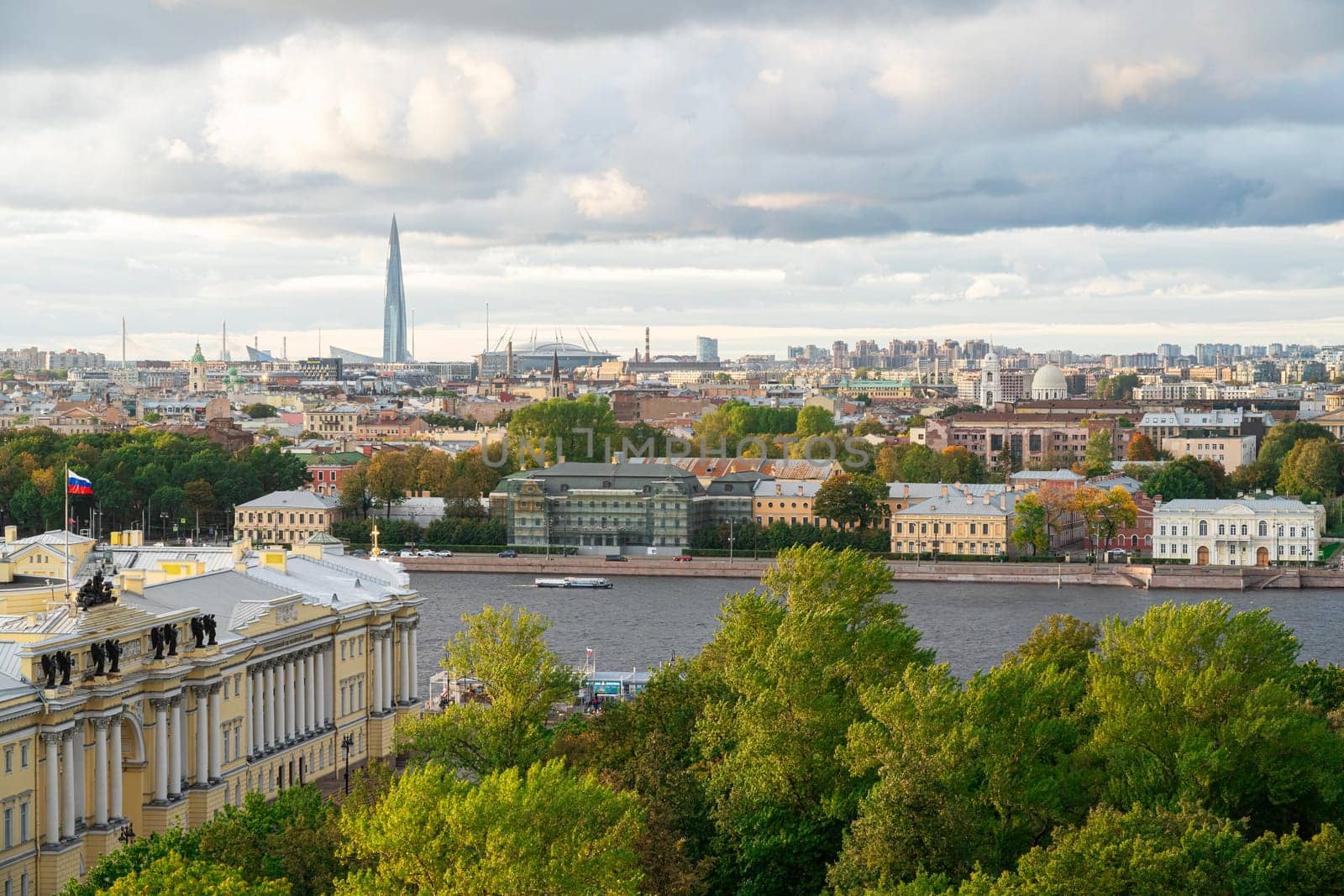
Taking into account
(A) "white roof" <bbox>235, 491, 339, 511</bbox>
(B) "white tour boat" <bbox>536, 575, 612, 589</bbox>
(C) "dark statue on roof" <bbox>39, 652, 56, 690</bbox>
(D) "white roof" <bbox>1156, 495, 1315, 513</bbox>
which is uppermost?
(C) "dark statue on roof" <bbox>39, 652, 56, 690</bbox>

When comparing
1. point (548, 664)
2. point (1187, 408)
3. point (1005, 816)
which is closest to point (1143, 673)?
point (1005, 816)

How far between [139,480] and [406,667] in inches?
1569

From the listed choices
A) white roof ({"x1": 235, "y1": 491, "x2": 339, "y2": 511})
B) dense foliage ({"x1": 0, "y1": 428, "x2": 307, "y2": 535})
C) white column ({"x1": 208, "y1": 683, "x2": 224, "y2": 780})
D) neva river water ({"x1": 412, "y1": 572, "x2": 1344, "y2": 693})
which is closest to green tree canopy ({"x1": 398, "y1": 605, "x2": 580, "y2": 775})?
white column ({"x1": 208, "y1": 683, "x2": 224, "y2": 780})

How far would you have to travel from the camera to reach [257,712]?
24859mm

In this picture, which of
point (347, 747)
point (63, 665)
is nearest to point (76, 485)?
point (347, 747)

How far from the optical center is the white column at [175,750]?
22234 mm

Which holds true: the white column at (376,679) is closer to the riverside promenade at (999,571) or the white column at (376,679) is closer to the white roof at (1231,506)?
the riverside promenade at (999,571)

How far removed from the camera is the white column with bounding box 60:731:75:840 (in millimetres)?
20078

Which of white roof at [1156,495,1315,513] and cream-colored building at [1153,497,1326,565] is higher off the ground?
white roof at [1156,495,1315,513]

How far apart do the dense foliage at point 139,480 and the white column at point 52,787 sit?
4551 cm

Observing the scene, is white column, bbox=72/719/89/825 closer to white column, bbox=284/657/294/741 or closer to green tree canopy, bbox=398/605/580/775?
green tree canopy, bbox=398/605/580/775

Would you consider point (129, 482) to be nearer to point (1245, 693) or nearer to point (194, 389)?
point (1245, 693)

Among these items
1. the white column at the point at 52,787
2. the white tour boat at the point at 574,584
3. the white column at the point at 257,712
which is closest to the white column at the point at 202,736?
the white column at the point at 257,712

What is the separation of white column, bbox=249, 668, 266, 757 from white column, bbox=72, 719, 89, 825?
4.24m
